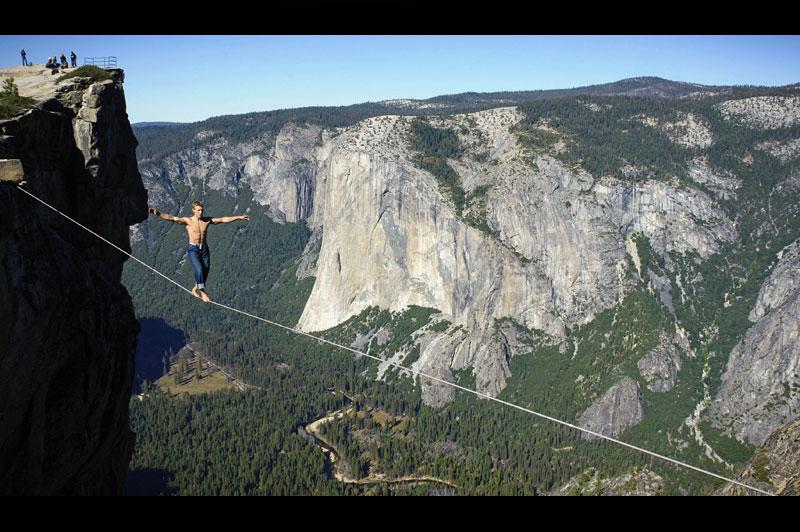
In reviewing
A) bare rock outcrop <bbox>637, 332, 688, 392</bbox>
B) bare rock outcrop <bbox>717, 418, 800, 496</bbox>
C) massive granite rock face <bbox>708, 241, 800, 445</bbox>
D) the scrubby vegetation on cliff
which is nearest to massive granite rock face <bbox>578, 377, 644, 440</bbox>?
bare rock outcrop <bbox>637, 332, 688, 392</bbox>

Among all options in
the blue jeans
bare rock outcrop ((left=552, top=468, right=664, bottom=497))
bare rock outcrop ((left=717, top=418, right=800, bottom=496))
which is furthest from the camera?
bare rock outcrop ((left=552, top=468, right=664, bottom=497))

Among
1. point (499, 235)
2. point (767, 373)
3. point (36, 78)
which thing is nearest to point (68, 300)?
point (36, 78)

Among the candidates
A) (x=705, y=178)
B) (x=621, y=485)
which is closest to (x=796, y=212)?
(x=705, y=178)

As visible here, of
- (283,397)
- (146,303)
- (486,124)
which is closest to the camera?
(283,397)

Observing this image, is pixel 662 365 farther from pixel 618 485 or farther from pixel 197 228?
pixel 197 228

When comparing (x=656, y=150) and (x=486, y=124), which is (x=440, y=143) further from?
(x=656, y=150)

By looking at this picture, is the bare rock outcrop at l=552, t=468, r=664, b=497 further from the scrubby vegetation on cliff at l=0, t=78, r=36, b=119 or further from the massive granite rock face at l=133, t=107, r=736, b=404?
the scrubby vegetation on cliff at l=0, t=78, r=36, b=119
